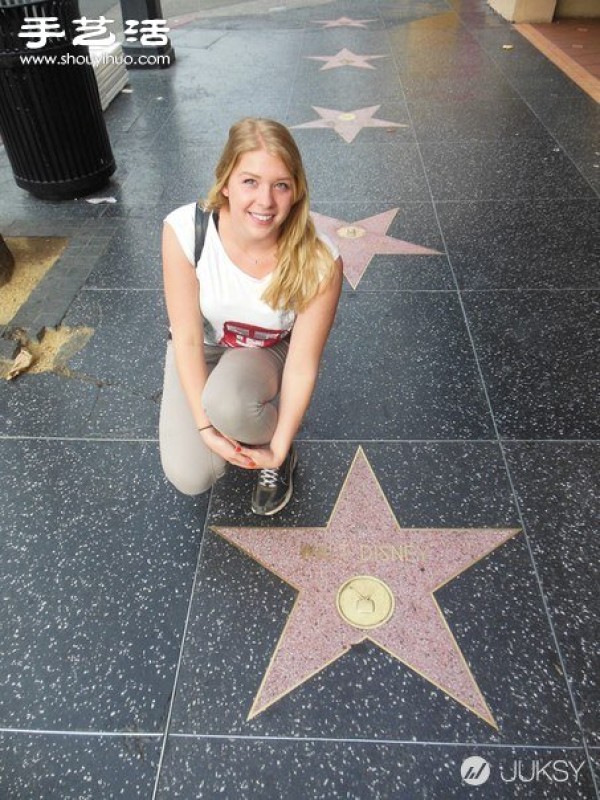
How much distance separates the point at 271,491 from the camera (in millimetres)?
2037

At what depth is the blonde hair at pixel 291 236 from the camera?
156 centimetres

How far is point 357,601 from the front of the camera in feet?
5.90

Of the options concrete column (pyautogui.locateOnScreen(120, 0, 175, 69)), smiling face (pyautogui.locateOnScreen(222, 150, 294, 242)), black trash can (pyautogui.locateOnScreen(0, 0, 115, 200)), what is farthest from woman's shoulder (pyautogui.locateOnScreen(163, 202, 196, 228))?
concrete column (pyautogui.locateOnScreen(120, 0, 175, 69))

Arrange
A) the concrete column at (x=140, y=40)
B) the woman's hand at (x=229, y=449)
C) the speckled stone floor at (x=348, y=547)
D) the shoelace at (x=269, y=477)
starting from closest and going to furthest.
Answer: the speckled stone floor at (x=348, y=547), the woman's hand at (x=229, y=449), the shoelace at (x=269, y=477), the concrete column at (x=140, y=40)

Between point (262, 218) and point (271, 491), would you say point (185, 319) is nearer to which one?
point (262, 218)

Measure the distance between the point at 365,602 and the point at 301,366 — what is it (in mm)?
757

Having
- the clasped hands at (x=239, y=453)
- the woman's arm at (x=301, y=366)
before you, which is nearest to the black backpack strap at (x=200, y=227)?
the woman's arm at (x=301, y=366)

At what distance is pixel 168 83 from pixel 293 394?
5652mm

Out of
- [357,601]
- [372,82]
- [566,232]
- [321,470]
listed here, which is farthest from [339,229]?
[372,82]

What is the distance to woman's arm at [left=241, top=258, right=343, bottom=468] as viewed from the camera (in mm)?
1771

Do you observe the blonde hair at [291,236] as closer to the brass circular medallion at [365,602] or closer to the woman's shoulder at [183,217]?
the woman's shoulder at [183,217]

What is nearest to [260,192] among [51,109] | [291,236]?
[291,236]

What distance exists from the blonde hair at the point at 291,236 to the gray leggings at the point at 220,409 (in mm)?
242

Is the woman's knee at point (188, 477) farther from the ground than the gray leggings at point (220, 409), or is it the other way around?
the gray leggings at point (220, 409)
